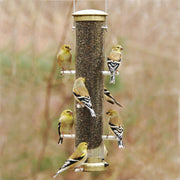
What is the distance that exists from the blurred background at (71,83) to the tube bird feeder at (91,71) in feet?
8.34

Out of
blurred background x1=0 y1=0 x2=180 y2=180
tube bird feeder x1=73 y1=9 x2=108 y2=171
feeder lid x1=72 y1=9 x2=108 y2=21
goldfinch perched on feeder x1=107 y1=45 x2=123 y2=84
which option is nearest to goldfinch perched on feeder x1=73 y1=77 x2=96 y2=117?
tube bird feeder x1=73 y1=9 x2=108 y2=171

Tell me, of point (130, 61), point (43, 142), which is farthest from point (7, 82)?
point (130, 61)

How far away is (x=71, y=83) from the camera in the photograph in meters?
7.43

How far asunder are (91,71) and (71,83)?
9.60 feet

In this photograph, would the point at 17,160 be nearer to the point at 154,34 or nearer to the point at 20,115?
the point at 20,115

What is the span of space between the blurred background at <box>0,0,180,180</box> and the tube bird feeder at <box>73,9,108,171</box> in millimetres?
2541

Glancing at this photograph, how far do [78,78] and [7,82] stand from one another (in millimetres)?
3342

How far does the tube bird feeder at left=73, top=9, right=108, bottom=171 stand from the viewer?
449 centimetres

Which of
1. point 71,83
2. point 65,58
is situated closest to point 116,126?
point 65,58

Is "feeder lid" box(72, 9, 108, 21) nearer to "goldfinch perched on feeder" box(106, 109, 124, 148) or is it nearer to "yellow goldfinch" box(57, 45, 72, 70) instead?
"yellow goldfinch" box(57, 45, 72, 70)

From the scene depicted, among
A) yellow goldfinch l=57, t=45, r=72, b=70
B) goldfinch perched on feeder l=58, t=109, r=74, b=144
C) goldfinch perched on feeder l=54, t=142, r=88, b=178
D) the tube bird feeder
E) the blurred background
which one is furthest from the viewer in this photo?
the blurred background

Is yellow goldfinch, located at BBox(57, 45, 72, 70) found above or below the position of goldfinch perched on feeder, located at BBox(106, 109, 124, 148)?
above

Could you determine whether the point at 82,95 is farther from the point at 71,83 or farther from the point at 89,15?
the point at 71,83

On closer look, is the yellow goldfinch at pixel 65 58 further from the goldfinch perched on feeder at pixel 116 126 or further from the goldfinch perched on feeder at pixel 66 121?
the goldfinch perched on feeder at pixel 116 126
